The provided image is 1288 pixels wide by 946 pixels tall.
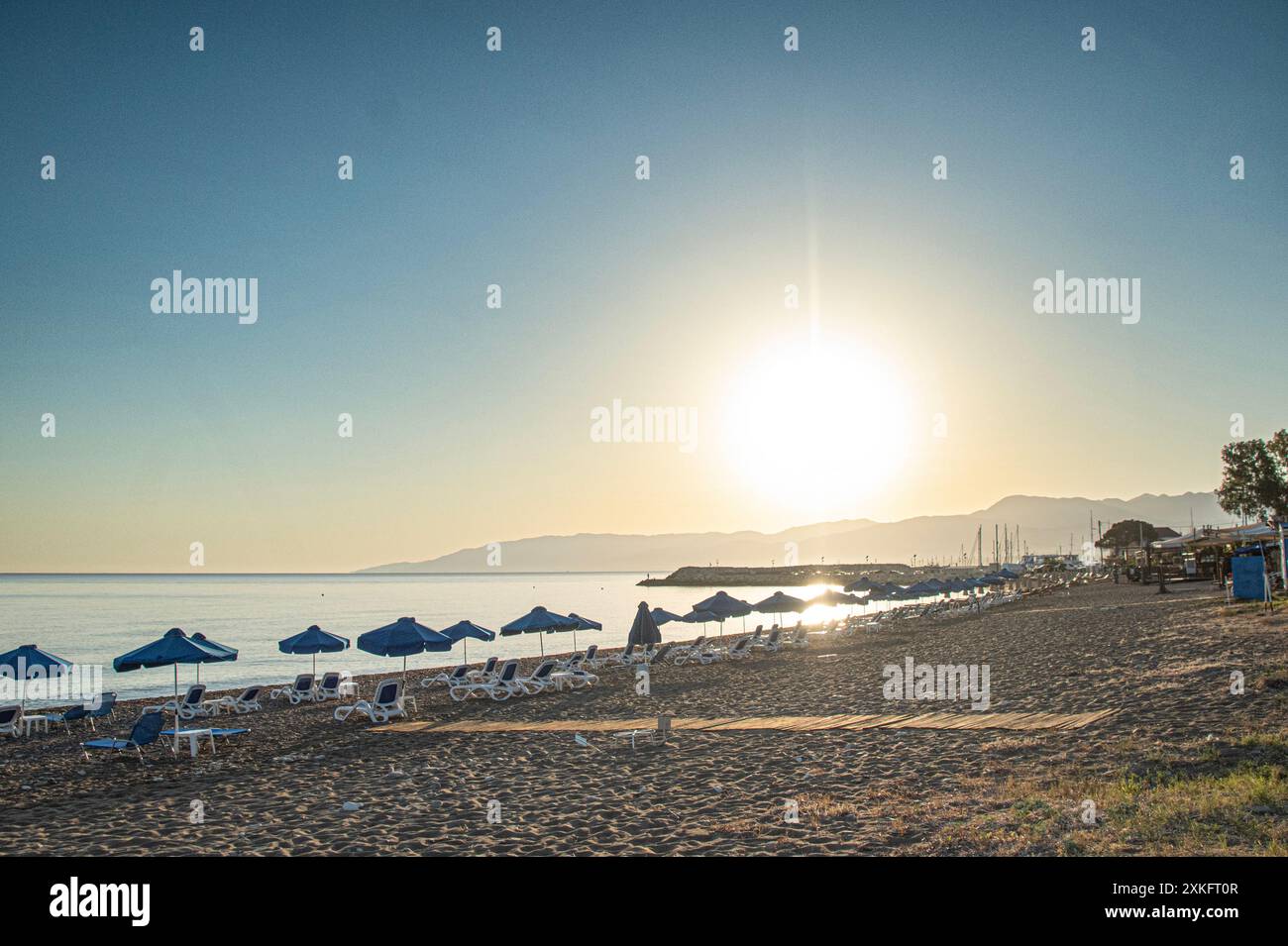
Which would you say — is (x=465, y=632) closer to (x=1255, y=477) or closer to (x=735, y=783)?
(x=735, y=783)

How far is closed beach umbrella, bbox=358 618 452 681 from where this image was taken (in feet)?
53.9

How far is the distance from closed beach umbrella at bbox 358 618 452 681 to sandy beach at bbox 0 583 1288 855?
138 cm

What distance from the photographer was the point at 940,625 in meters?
37.3

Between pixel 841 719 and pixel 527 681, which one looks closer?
pixel 841 719

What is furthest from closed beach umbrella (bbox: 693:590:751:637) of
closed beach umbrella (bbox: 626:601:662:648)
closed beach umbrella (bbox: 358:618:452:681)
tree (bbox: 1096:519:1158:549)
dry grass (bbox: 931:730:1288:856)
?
tree (bbox: 1096:519:1158:549)

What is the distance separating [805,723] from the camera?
12906 mm

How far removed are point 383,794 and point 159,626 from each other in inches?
2274

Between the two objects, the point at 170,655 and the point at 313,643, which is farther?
the point at 313,643

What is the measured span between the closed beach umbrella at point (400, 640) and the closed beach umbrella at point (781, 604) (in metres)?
14.4

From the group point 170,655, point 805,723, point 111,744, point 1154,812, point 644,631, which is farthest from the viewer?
point 644,631

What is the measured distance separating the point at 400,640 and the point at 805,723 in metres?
8.16

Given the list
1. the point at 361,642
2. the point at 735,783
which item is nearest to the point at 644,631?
the point at 361,642

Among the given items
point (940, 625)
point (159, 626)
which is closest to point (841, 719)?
point (940, 625)
